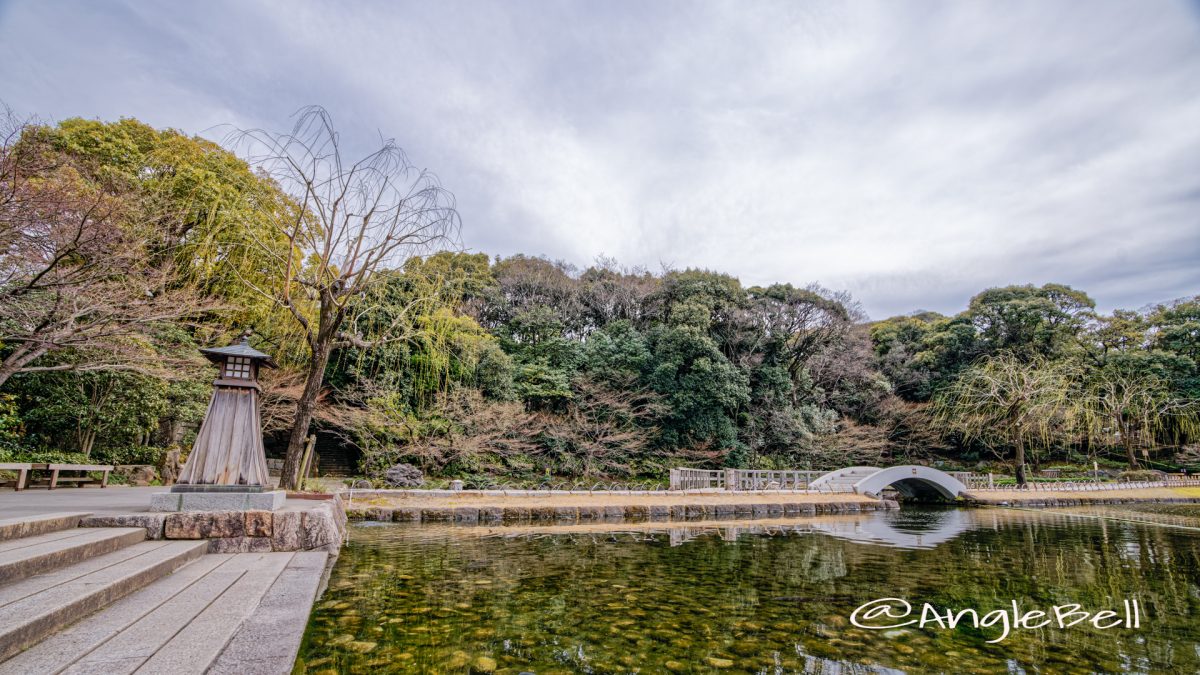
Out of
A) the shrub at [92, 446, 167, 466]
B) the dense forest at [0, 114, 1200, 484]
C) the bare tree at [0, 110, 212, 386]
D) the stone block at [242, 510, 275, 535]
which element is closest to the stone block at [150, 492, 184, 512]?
the stone block at [242, 510, 275, 535]

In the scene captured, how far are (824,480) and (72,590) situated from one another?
18.7m

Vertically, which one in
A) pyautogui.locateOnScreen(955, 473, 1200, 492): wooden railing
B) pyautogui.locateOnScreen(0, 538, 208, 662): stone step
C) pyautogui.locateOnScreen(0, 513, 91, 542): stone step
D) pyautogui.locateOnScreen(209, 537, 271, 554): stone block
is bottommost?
pyautogui.locateOnScreen(955, 473, 1200, 492): wooden railing

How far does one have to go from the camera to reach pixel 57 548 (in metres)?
3.19

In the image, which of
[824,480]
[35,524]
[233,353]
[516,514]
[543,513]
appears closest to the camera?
[35,524]

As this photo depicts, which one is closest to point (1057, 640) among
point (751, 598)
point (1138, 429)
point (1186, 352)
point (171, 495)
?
point (751, 598)

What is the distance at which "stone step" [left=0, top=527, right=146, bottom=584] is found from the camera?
2796mm

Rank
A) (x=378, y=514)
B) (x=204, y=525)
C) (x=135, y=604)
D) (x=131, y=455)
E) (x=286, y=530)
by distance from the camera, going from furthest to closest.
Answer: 1. (x=131, y=455)
2. (x=378, y=514)
3. (x=286, y=530)
4. (x=204, y=525)
5. (x=135, y=604)

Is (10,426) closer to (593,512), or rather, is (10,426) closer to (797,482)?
(593,512)

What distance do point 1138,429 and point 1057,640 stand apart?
31784 mm

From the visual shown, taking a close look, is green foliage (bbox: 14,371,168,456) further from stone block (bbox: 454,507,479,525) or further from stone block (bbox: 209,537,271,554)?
stone block (bbox: 209,537,271,554)

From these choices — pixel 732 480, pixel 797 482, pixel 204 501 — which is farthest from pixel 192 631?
pixel 797 482

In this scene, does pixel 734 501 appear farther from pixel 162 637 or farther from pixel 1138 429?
pixel 1138 429

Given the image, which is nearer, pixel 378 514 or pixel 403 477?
pixel 378 514

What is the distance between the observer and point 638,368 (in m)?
21.0
